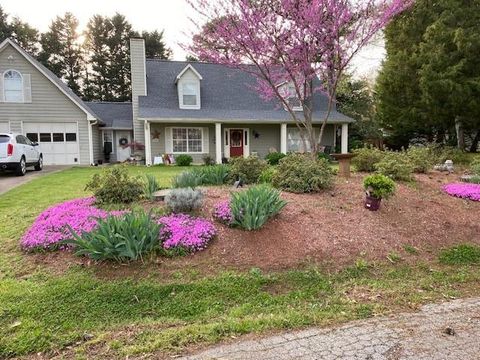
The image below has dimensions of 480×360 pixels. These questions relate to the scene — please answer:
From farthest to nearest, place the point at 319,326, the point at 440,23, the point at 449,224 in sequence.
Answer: the point at 440,23 → the point at 449,224 → the point at 319,326

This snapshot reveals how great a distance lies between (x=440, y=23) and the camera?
1552 cm

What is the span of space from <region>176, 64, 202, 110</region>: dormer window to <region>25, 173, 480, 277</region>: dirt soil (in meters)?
13.9

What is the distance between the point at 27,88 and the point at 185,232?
16.9 m

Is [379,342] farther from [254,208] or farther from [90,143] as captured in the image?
[90,143]

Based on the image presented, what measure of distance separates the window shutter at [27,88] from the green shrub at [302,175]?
15469mm

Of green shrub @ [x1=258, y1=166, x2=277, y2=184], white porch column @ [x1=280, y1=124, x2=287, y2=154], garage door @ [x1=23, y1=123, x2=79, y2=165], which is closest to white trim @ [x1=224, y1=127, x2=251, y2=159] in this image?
white porch column @ [x1=280, y1=124, x2=287, y2=154]

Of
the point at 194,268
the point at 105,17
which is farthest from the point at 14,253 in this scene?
the point at 105,17

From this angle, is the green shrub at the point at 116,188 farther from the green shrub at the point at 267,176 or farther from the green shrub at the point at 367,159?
the green shrub at the point at 367,159

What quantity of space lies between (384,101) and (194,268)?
1745cm

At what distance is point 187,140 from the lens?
20047 millimetres

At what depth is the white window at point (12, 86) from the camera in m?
17.2

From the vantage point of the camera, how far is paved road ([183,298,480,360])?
2594 millimetres

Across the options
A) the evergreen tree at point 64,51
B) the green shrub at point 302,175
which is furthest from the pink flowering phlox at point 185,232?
the evergreen tree at point 64,51

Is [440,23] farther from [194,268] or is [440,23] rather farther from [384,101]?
[194,268]
